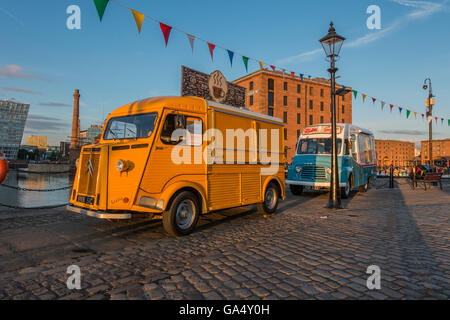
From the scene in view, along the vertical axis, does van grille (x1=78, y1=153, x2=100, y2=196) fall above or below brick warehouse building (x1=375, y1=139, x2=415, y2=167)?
below

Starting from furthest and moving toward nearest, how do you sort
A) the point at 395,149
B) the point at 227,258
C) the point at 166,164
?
the point at 395,149
the point at 166,164
the point at 227,258

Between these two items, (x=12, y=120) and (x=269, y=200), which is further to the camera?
(x=12, y=120)

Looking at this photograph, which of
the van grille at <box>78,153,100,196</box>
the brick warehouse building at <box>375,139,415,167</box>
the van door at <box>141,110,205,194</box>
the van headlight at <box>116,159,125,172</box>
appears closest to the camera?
the van headlight at <box>116,159,125,172</box>

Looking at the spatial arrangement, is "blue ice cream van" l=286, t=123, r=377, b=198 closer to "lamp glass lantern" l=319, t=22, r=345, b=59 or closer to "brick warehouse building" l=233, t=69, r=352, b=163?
"lamp glass lantern" l=319, t=22, r=345, b=59

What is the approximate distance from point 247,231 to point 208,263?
220 cm

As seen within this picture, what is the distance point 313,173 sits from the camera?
12.1 meters

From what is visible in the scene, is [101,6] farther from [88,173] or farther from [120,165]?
[120,165]

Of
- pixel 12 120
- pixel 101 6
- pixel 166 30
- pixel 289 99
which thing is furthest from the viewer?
pixel 12 120

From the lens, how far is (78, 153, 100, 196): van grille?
17.9 ft

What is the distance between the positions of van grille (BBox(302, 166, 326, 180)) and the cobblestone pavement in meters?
4.58

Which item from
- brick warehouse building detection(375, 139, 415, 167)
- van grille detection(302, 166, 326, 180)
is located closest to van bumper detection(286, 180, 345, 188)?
van grille detection(302, 166, 326, 180)

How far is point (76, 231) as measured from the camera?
5898 millimetres

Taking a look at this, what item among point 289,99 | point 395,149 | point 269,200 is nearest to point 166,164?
point 269,200

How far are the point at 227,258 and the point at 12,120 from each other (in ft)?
563
